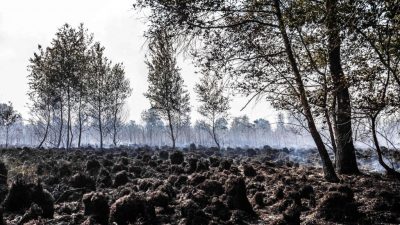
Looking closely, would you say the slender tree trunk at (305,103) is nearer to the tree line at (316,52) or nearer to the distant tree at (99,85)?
the tree line at (316,52)

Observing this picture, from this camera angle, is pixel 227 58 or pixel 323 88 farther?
pixel 227 58

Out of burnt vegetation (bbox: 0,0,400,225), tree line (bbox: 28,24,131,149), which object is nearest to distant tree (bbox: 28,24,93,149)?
tree line (bbox: 28,24,131,149)

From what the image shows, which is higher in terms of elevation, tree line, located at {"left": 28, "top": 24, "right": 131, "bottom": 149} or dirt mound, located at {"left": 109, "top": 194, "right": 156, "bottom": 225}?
tree line, located at {"left": 28, "top": 24, "right": 131, "bottom": 149}

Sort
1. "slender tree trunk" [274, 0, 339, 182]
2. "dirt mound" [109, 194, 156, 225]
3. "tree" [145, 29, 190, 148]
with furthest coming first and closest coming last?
"tree" [145, 29, 190, 148]
"slender tree trunk" [274, 0, 339, 182]
"dirt mound" [109, 194, 156, 225]

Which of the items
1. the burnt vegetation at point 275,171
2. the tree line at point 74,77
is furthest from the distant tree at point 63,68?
the burnt vegetation at point 275,171

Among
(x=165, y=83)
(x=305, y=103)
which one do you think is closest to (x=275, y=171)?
(x=305, y=103)

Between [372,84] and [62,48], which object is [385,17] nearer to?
[372,84]

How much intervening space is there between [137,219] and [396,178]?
6714 millimetres

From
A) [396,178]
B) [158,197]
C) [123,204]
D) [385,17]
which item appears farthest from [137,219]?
[396,178]

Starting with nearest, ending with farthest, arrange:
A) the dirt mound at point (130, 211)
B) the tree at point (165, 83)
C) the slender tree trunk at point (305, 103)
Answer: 1. the dirt mound at point (130, 211)
2. the slender tree trunk at point (305, 103)
3. the tree at point (165, 83)

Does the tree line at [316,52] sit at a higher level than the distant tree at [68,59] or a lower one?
lower

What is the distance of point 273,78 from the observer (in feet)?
31.7

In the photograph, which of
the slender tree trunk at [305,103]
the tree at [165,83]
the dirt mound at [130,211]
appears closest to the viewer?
the dirt mound at [130,211]

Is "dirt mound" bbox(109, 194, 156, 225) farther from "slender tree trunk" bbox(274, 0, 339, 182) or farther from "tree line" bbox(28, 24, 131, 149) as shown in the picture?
"tree line" bbox(28, 24, 131, 149)
